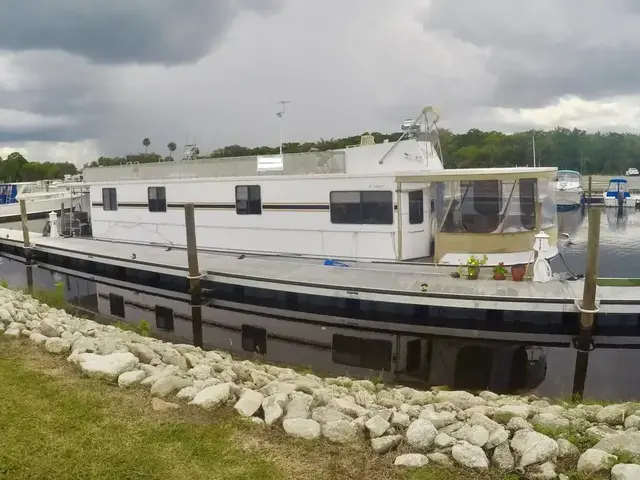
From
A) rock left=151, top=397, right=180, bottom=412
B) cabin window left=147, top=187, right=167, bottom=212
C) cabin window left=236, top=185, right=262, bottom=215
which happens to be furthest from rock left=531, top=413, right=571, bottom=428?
cabin window left=147, top=187, right=167, bottom=212

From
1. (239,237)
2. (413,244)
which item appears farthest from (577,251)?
(239,237)

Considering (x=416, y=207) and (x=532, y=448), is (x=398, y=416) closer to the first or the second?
(x=532, y=448)

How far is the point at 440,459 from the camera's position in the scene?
15.0 ft

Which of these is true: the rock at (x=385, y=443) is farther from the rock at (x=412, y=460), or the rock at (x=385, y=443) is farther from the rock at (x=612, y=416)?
the rock at (x=612, y=416)

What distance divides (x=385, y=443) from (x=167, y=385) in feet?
8.29

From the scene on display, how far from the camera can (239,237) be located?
642 inches

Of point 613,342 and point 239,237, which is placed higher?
point 239,237

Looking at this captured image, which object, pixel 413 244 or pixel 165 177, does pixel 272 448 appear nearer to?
pixel 413 244

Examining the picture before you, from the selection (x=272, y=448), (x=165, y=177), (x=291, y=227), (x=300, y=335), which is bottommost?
(x=300, y=335)

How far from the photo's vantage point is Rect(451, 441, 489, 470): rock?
446 cm

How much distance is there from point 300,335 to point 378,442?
7.85m

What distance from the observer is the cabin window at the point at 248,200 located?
1562 centimetres

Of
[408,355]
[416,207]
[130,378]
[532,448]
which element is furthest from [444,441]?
[416,207]

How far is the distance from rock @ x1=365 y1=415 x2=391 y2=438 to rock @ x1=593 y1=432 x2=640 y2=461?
5.91ft
